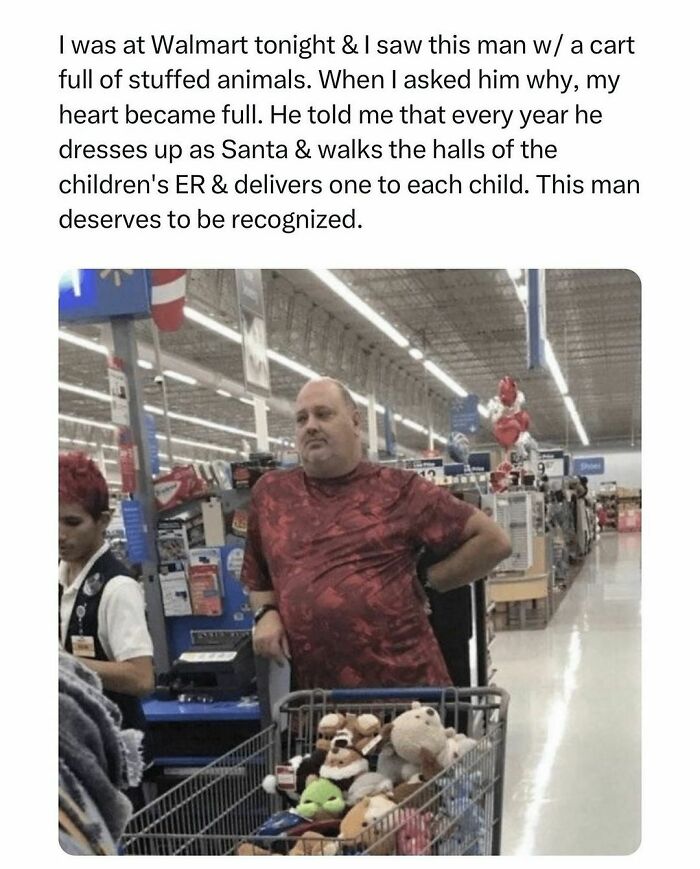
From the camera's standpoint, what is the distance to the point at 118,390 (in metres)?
1.93

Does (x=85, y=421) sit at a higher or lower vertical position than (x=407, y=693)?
higher

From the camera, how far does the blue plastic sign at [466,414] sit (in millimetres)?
6184

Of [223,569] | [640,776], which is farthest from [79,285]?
[640,776]

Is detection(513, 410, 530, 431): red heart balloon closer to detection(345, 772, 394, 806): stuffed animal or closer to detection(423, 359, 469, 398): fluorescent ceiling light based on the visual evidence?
detection(423, 359, 469, 398): fluorescent ceiling light

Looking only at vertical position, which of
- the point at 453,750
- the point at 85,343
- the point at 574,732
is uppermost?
the point at 85,343

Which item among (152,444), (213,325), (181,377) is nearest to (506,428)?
(181,377)

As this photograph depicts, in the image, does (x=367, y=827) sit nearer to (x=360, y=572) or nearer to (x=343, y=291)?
(x=360, y=572)

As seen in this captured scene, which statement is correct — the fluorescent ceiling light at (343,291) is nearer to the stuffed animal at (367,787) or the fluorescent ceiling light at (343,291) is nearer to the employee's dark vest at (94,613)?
the employee's dark vest at (94,613)

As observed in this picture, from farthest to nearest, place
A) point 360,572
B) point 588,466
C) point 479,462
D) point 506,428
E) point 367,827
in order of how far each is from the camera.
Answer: point 588,466
point 506,428
point 479,462
point 360,572
point 367,827

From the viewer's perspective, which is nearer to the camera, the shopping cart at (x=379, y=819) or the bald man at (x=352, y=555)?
the shopping cart at (x=379, y=819)

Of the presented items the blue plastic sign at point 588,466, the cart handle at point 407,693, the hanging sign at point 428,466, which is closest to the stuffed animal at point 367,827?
the cart handle at point 407,693

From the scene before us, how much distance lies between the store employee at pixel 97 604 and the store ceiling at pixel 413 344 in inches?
4.3

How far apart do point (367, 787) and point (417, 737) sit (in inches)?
4.0

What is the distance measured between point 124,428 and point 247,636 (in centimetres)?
56
